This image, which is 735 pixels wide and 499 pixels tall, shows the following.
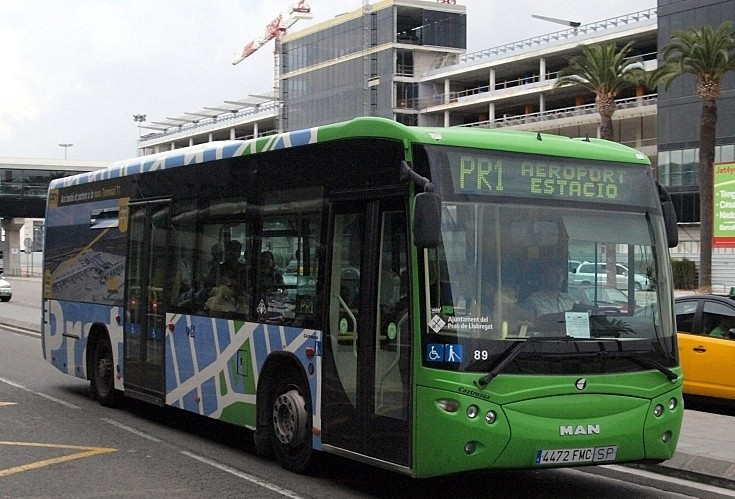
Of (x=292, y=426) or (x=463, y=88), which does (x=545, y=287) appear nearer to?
(x=292, y=426)

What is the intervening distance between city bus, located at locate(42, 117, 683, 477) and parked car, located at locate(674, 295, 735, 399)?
5.06 meters

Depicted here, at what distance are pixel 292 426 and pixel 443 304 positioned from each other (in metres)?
2.35

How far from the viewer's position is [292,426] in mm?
9516

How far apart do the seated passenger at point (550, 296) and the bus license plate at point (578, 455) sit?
38.7 inches

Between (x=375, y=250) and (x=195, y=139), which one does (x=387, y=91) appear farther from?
(x=375, y=250)

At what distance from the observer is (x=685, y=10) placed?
65.4 m

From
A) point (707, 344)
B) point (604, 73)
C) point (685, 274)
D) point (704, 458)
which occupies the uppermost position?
point (604, 73)

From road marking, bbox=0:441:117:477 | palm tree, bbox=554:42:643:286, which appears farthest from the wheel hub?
palm tree, bbox=554:42:643:286

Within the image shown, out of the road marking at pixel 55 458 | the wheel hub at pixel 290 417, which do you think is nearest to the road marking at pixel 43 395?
the road marking at pixel 55 458

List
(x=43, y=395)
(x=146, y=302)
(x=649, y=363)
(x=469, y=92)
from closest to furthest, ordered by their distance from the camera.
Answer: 1. (x=649, y=363)
2. (x=146, y=302)
3. (x=43, y=395)
4. (x=469, y=92)

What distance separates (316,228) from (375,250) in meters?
1.01

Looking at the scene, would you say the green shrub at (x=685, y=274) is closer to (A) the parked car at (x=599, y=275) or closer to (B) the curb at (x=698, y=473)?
(B) the curb at (x=698, y=473)

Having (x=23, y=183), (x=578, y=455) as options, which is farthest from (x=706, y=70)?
(x=23, y=183)

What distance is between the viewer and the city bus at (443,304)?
7.79m
